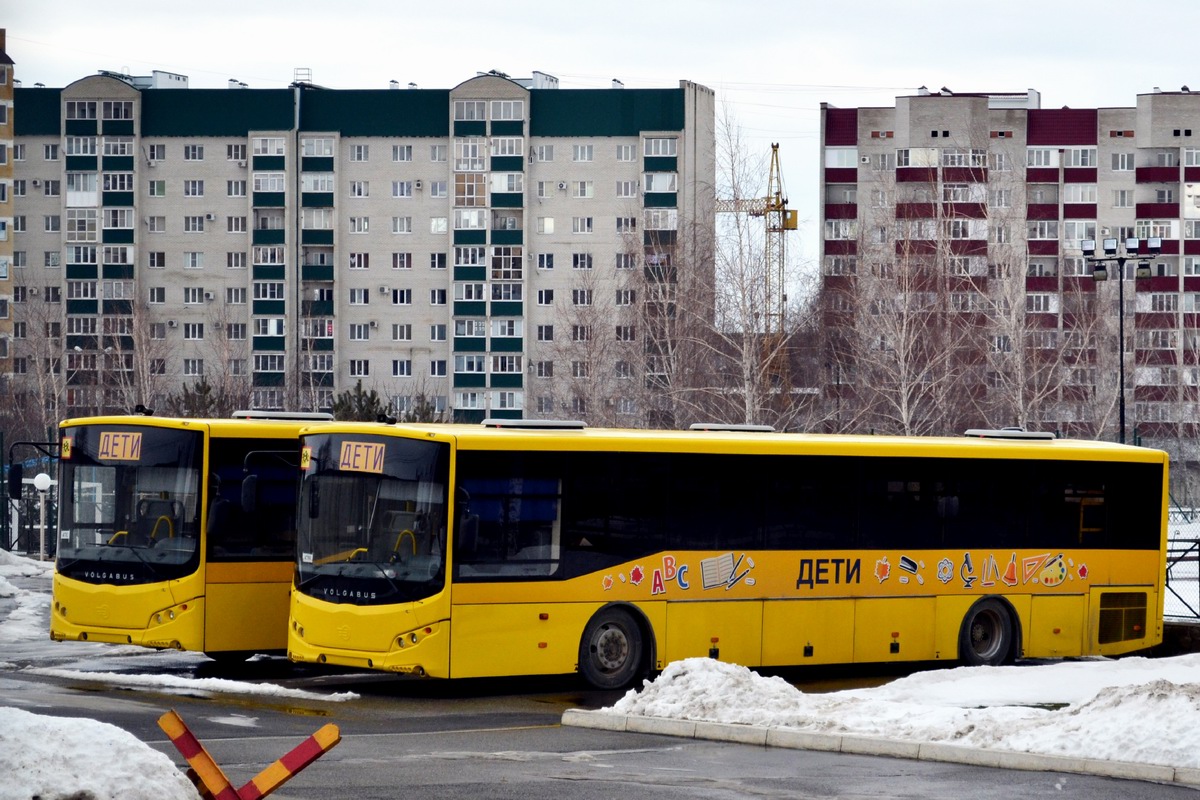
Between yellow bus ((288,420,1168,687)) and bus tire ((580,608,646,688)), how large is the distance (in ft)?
0.07

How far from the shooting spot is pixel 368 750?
13023 mm

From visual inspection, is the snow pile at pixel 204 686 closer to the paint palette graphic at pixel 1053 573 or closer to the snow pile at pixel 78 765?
the snow pile at pixel 78 765

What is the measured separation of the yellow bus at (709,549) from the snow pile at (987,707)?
216cm

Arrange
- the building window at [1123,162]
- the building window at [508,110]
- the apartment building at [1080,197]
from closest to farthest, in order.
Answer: the apartment building at [1080,197]
the building window at [508,110]
the building window at [1123,162]

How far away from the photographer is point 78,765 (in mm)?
8891

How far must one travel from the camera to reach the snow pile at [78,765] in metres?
8.63

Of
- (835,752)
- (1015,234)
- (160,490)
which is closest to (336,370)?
(1015,234)

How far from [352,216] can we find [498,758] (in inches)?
3557

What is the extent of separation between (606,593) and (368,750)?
5.22 meters

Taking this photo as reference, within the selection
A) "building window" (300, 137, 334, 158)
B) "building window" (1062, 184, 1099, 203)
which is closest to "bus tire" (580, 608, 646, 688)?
"building window" (300, 137, 334, 158)

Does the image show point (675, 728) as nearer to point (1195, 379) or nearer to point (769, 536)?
point (769, 536)

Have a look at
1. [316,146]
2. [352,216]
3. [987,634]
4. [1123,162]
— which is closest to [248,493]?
[987,634]

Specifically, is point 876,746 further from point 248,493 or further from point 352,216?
point 352,216

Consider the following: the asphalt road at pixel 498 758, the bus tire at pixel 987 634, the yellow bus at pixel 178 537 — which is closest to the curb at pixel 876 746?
the asphalt road at pixel 498 758
